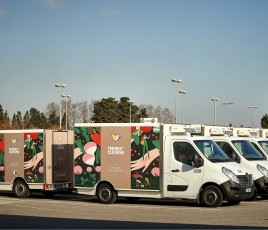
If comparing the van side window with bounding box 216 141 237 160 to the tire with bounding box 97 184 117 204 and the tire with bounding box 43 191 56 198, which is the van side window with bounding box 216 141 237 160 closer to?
the tire with bounding box 97 184 117 204

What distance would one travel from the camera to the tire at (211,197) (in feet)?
57.5

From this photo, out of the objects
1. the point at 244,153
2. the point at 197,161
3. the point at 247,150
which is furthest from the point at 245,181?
the point at 247,150

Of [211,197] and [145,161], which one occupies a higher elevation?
[145,161]

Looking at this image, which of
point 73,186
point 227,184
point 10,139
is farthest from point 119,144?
point 10,139

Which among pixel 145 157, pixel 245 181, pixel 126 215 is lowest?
pixel 126 215

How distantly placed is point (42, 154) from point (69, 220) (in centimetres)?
711

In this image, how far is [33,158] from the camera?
21781mm

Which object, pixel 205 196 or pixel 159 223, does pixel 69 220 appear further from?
pixel 205 196

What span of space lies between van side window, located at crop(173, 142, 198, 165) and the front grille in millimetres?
1649

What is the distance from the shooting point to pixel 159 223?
13883 mm

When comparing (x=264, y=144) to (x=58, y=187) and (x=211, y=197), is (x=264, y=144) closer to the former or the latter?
(x=211, y=197)

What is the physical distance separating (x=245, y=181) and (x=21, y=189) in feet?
29.2

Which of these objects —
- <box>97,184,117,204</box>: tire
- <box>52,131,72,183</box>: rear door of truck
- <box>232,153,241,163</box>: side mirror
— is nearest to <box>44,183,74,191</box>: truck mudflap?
<box>52,131,72,183</box>: rear door of truck

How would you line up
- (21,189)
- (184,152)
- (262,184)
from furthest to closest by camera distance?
1. (21,189)
2. (262,184)
3. (184,152)
